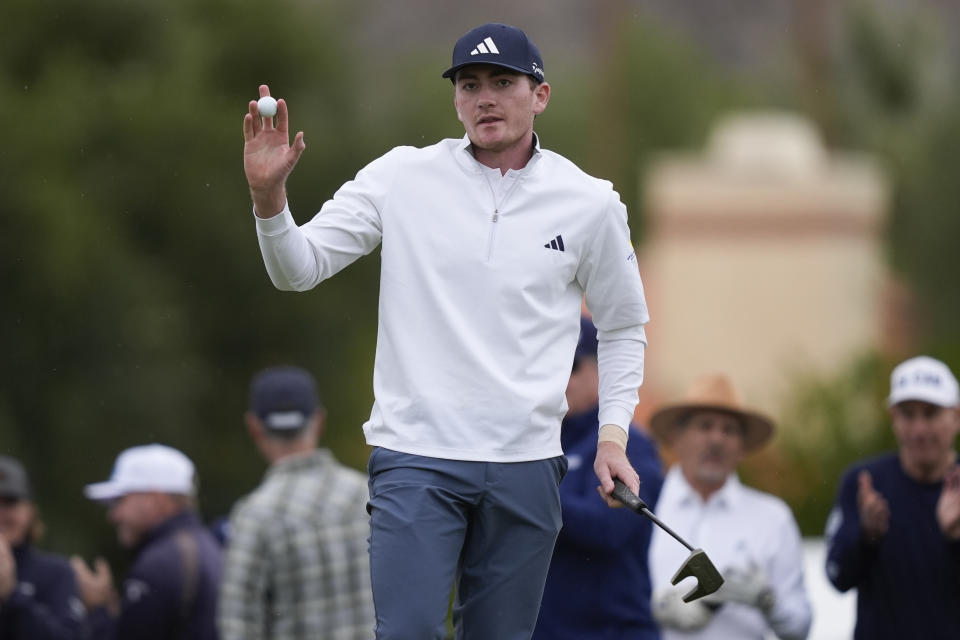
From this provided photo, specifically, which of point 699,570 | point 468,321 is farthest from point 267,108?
point 699,570

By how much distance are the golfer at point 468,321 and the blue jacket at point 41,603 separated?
148 inches

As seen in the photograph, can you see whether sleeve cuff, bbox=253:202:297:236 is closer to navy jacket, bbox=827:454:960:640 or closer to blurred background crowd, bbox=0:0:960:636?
navy jacket, bbox=827:454:960:640

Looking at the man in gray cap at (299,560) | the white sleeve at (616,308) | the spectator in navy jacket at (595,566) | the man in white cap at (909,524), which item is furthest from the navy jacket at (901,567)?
the white sleeve at (616,308)

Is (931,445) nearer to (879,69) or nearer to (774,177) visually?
(774,177)

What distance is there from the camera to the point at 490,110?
193 inches

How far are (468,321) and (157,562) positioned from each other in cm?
398

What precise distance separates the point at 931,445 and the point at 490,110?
3.44 metres

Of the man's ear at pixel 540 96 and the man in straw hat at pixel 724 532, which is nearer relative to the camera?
the man's ear at pixel 540 96

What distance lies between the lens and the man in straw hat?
7535mm

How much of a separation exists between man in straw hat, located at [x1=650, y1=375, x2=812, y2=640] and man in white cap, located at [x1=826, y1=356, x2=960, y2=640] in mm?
277

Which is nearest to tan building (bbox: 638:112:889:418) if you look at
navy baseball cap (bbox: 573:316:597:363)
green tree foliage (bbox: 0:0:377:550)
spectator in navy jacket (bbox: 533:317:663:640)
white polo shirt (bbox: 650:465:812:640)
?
green tree foliage (bbox: 0:0:377:550)

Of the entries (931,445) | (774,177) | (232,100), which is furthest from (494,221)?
(774,177)

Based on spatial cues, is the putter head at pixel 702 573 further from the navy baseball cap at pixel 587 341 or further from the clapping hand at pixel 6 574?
the clapping hand at pixel 6 574

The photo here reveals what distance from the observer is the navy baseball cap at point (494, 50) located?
4.83m
